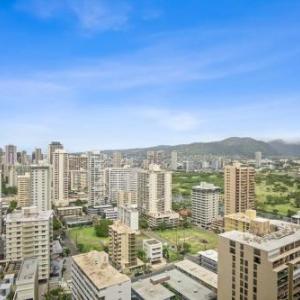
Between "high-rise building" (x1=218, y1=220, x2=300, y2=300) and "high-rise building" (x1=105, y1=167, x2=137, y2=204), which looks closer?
"high-rise building" (x1=218, y1=220, x2=300, y2=300)

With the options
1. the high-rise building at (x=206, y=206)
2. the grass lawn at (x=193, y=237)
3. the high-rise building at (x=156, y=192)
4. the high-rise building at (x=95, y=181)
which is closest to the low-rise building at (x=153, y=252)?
the grass lawn at (x=193, y=237)

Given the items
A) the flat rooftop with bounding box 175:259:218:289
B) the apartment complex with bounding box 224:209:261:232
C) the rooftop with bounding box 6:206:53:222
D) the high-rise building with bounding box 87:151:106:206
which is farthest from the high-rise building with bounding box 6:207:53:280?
the high-rise building with bounding box 87:151:106:206

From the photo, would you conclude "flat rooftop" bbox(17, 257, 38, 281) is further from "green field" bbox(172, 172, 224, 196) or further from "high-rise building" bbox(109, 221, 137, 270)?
"green field" bbox(172, 172, 224, 196)

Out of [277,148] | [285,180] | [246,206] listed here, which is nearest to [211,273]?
[246,206]

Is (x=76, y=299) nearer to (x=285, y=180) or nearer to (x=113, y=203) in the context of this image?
(x=113, y=203)

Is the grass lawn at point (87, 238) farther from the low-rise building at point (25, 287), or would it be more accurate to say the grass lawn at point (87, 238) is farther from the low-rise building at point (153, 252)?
the low-rise building at point (25, 287)

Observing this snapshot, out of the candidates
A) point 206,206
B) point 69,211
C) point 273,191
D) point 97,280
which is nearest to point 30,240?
point 97,280
